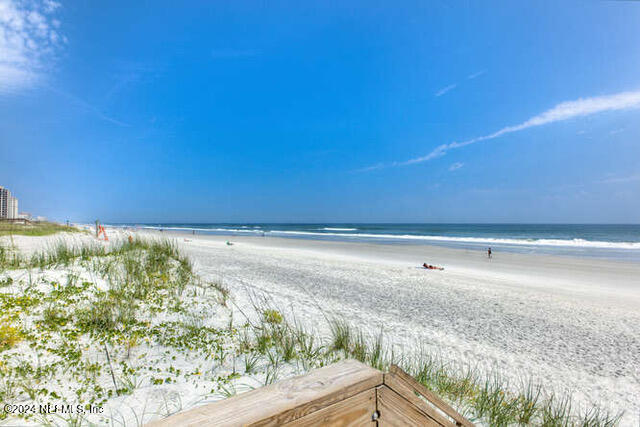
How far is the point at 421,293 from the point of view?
31.4 ft

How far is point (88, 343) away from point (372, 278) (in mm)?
9079

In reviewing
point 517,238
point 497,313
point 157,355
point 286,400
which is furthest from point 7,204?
point 517,238

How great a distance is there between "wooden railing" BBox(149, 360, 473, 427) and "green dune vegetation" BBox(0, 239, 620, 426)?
2.45 metres

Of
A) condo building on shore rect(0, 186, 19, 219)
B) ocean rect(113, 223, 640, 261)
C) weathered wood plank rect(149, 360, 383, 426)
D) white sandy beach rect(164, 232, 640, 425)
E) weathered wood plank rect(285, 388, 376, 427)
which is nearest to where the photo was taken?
weathered wood plank rect(149, 360, 383, 426)

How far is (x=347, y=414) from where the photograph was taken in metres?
1.26

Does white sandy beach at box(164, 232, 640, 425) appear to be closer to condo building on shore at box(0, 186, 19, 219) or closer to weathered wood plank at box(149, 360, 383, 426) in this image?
weathered wood plank at box(149, 360, 383, 426)

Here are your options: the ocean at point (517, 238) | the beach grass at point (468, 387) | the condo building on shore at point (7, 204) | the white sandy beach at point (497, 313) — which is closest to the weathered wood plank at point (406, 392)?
the beach grass at point (468, 387)

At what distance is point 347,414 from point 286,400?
1.02 feet

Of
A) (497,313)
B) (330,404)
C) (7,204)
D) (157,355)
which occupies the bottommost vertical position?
(497,313)

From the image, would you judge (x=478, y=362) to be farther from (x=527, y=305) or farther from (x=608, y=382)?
(x=527, y=305)

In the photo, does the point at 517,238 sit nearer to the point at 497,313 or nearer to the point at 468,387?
the point at 497,313

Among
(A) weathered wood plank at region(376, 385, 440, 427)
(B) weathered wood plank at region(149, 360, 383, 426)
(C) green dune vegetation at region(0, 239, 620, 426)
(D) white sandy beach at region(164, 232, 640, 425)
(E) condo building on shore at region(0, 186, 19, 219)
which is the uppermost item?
(E) condo building on shore at region(0, 186, 19, 219)

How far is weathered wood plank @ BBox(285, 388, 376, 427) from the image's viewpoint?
1.15m

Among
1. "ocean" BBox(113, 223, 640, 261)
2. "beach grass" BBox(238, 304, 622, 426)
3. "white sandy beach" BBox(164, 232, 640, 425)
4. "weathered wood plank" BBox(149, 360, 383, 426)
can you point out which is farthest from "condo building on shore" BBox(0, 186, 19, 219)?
"weathered wood plank" BBox(149, 360, 383, 426)
